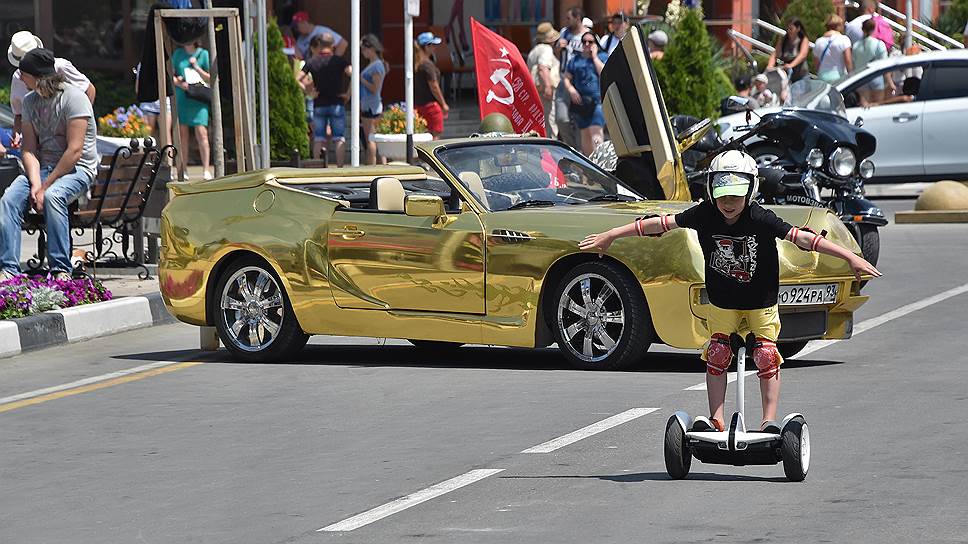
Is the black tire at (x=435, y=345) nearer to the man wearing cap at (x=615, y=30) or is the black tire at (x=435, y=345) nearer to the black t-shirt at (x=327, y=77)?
the man wearing cap at (x=615, y=30)

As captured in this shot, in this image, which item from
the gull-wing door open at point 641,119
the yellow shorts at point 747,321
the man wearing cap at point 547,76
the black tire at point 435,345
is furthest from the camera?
the man wearing cap at point 547,76

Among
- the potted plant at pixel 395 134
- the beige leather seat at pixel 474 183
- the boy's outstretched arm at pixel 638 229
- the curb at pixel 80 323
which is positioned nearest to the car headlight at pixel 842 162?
the curb at pixel 80 323

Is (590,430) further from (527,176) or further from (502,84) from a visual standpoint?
(502,84)

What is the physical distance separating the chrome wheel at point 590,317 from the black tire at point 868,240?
5.91m

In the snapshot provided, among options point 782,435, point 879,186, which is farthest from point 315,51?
point 782,435

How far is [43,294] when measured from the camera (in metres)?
13.6

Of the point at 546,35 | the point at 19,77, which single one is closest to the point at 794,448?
the point at 19,77

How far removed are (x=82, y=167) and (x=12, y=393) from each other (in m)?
4.33

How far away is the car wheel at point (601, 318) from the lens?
11094 millimetres

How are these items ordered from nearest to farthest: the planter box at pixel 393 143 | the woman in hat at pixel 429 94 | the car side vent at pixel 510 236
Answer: the car side vent at pixel 510 236 → the planter box at pixel 393 143 → the woman in hat at pixel 429 94

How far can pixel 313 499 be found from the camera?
25.6 feet

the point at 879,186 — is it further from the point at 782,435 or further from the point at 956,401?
the point at 782,435

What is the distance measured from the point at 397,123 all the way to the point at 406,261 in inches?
625

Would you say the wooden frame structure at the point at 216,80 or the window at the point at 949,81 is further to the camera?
the window at the point at 949,81
